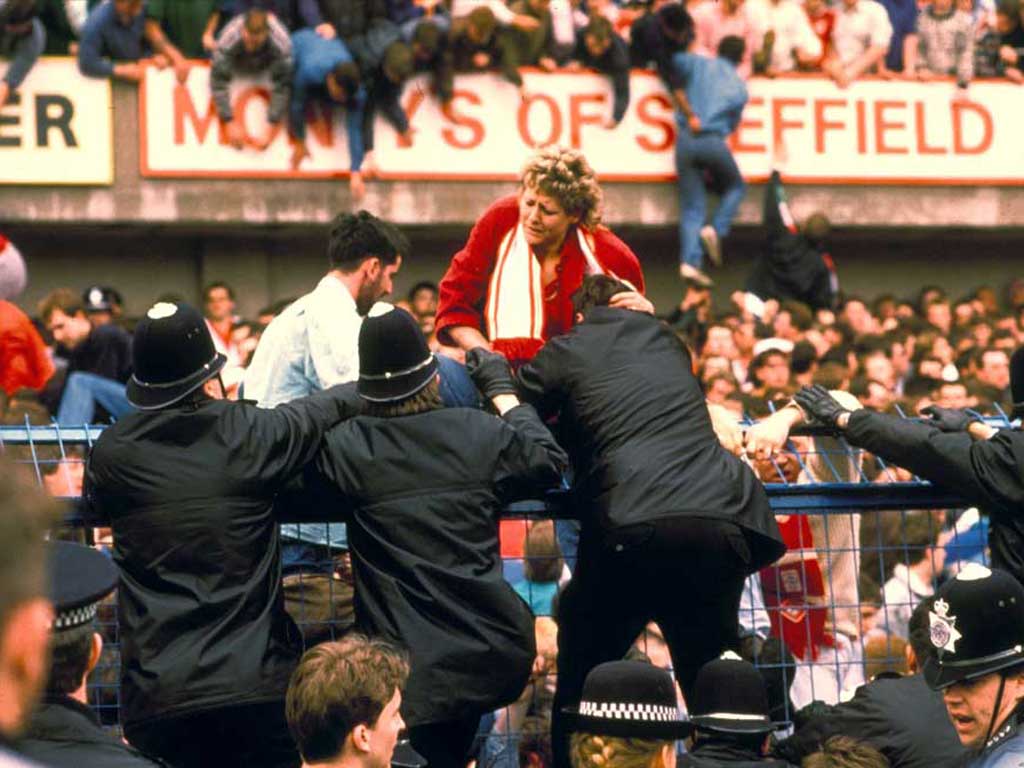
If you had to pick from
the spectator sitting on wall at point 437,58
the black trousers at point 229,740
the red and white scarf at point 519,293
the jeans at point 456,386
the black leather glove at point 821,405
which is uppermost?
the spectator sitting on wall at point 437,58

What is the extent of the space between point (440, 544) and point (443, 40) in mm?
14058

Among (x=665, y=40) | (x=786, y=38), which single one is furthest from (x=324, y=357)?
(x=786, y=38)

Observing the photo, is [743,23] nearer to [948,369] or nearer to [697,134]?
[697,134]

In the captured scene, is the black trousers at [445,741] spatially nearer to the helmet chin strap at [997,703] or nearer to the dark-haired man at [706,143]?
the helmet chin strap at [997,703]

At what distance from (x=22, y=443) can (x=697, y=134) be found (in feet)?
46.7

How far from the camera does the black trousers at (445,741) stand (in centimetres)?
601

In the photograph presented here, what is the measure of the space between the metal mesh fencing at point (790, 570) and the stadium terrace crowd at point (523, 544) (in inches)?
0.5

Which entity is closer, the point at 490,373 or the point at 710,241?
the point at 490,373

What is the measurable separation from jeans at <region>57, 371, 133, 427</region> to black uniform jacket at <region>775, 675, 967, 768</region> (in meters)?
5.07

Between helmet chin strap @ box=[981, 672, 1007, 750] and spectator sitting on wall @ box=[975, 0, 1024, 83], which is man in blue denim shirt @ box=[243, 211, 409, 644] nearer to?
helmet chin strap @ box=[981, 672, 1007, 750]

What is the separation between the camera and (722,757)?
19.7 ft

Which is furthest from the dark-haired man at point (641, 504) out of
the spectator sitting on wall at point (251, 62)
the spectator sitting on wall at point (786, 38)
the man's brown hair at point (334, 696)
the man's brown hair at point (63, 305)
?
the spectator sitting on wall at point (786, 38)

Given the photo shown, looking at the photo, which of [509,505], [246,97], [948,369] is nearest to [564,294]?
[509,505]

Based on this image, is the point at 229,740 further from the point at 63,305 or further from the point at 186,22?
the point at 186,22
